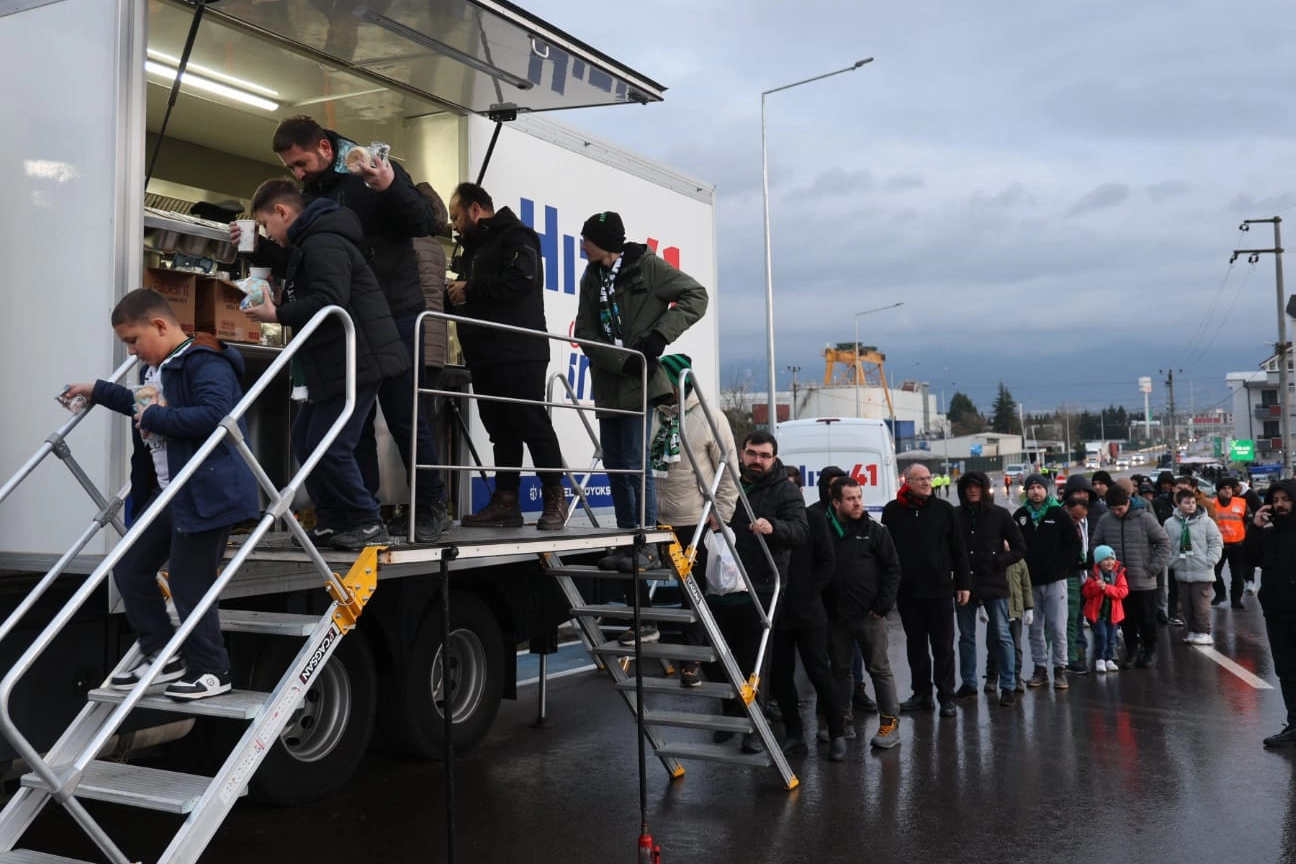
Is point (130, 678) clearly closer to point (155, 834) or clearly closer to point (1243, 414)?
point (155, 834)

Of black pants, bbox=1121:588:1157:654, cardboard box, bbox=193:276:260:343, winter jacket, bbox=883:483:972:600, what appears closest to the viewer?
cardboard box, bbox=193:276:260:343

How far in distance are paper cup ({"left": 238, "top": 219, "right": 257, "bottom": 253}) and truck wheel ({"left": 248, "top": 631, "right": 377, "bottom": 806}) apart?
2.01 m

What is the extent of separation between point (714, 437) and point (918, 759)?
2.62 m

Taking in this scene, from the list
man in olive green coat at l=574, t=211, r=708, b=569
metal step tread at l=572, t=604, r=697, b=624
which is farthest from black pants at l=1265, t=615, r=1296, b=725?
man in olive green coat at l=574, t=211, r=708, b=569

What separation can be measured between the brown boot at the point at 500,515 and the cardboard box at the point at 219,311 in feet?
5.02

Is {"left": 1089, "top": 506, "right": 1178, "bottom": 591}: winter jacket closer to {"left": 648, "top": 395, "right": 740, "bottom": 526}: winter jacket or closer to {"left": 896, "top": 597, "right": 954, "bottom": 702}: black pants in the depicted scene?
{"left": 896, "top": 597, "right": 954, "bottom": 702}: black pants

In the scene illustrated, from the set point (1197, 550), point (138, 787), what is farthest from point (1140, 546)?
point (138, 787)

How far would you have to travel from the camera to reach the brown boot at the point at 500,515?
6.24 metres

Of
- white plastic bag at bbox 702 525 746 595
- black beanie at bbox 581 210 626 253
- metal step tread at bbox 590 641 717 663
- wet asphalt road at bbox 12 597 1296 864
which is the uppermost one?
black beanie at bbox 581 210 626 253

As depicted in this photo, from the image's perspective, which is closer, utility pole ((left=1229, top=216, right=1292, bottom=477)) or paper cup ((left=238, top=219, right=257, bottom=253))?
paper cup ((left=238, top=219, right=257, bottom=253))

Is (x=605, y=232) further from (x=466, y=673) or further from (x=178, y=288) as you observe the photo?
(x=466, y=673)

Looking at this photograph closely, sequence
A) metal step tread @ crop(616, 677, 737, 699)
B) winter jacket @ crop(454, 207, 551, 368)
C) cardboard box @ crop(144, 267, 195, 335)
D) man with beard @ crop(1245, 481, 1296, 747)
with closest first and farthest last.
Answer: cardboard box @ crop(144, 267, 195, 335) < winter jacket @ crop(454, 207, 551, 368) < metal step tread @ crop(616, 677, 737, 699) < man with beard @ crop(1245, 481, 1296, 747)

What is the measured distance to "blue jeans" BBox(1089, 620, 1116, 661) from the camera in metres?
11.1

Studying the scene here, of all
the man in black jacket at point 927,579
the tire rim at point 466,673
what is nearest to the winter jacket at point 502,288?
the tire rim at point 466,673
